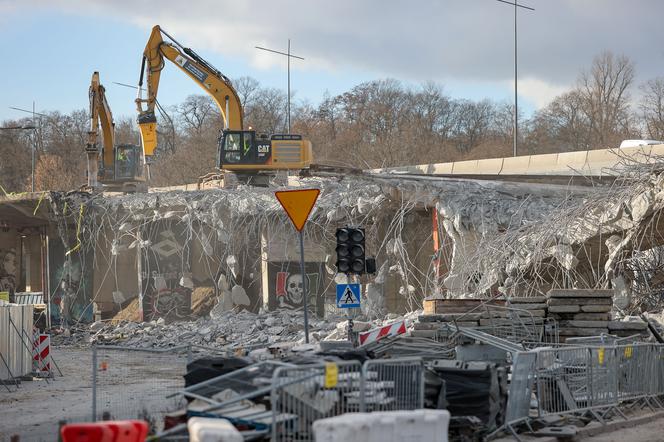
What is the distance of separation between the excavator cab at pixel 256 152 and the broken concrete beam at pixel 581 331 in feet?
63.3

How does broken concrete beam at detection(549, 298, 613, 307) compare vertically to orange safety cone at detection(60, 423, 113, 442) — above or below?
above

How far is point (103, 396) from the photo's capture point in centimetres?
1588

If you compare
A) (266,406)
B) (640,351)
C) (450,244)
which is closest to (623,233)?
(450,244)

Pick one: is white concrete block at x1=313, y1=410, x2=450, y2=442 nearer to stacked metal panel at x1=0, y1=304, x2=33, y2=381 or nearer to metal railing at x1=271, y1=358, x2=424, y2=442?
metal railing at x1=271, y1=358, x2=424, y2=442

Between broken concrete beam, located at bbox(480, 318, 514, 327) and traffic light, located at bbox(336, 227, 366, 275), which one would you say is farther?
broken concrete beam, located at bbox(480, 318, 514, 327)

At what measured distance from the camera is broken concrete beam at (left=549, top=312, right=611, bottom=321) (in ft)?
58.3

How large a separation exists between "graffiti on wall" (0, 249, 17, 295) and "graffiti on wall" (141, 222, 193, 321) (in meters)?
14.5

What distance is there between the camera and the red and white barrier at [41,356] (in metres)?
21.4

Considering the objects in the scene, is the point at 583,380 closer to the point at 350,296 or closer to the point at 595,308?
the point at 595,308

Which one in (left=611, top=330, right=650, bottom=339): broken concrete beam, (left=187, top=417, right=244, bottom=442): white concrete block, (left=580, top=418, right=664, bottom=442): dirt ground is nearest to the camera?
(left=187, top=417, right=244, bottom=442): white concrete block

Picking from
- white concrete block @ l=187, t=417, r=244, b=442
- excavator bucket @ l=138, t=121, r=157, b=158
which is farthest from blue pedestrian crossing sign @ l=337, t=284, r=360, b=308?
excavator bucket @ l=138, t=121, r=157, b=158

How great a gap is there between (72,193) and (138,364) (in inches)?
866

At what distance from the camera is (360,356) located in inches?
447

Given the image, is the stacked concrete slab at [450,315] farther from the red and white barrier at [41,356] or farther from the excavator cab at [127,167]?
the excavator cab at [127,167]
